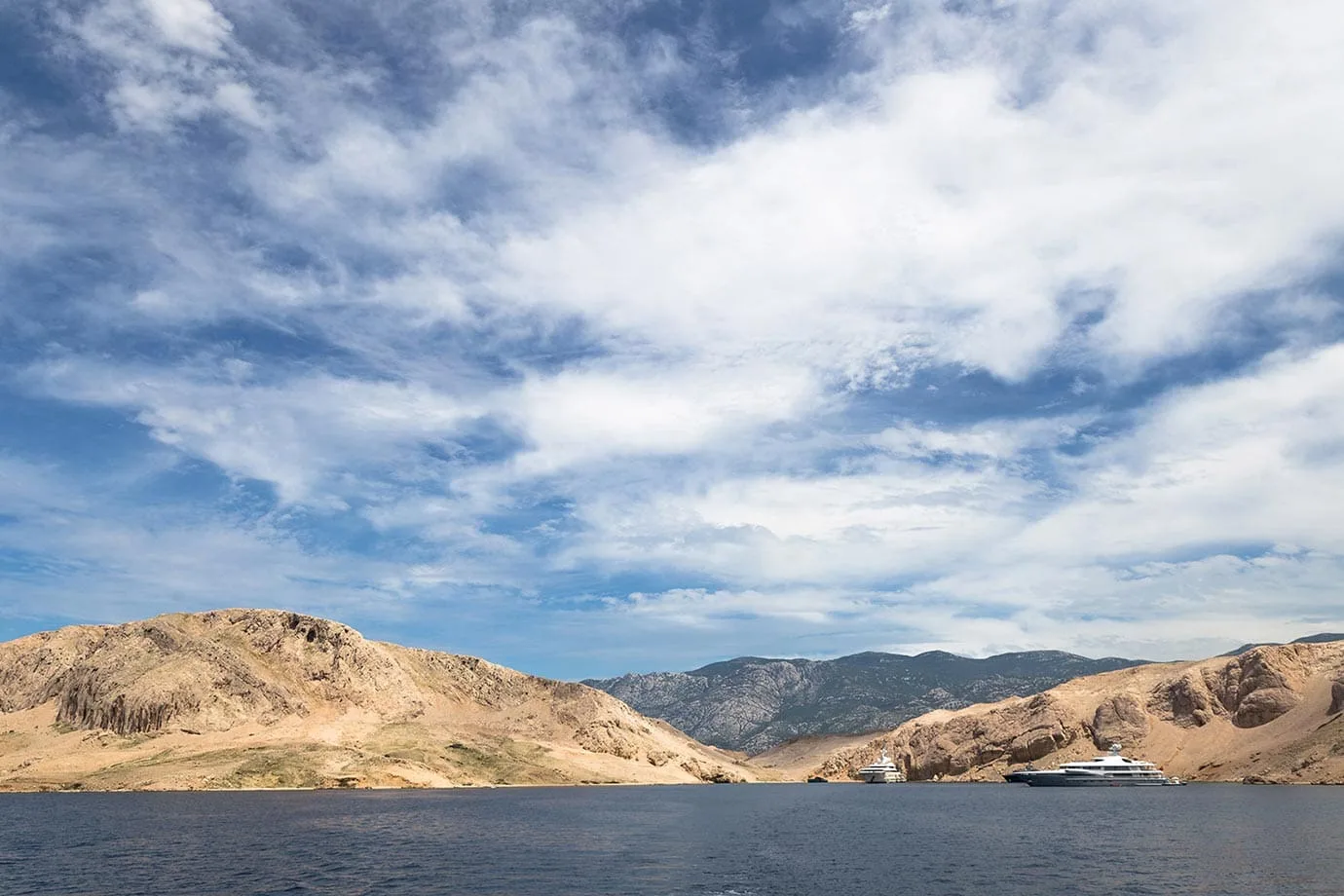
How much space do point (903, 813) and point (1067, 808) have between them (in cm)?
2884

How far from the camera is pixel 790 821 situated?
15000 centimetres

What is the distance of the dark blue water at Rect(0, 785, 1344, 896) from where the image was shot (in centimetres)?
7806

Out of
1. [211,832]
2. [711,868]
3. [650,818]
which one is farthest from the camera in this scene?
[650,818]

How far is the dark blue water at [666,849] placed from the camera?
3073 inches

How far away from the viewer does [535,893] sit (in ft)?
244

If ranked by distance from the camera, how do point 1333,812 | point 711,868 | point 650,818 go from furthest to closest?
point 650,818, point 1333,812, point 711,868

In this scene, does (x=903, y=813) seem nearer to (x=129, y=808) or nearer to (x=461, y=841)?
(x=461, y=841)

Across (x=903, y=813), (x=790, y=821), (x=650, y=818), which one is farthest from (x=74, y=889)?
(x=903, y=813)

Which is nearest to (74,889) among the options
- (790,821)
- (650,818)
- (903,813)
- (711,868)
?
(711,868)

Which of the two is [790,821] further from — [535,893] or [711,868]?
[535,893]

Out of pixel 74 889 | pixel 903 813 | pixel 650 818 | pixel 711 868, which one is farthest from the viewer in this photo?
pixel 903 813

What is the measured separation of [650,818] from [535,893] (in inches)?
3025

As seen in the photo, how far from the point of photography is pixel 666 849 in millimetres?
104125

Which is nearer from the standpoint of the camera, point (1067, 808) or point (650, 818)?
point (650, 818)
